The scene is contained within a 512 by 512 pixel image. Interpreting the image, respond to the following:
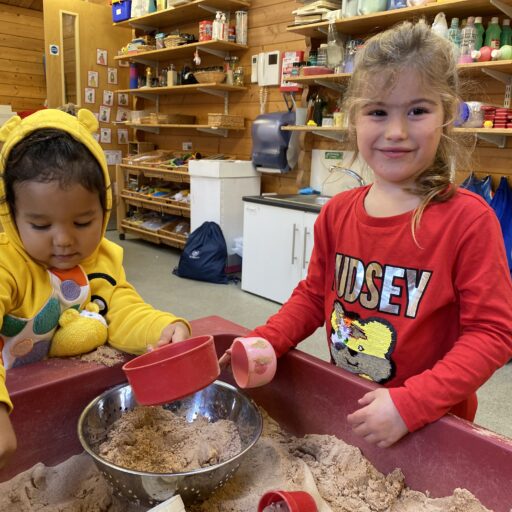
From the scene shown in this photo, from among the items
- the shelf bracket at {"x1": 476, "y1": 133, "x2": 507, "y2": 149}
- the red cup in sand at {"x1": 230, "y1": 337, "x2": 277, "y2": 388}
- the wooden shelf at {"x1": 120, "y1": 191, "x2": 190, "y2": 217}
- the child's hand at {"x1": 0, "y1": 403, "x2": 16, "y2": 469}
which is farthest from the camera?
the wooden shelf at {"x1": 120, "y1": 191, "x2": 190, "y2": 217}

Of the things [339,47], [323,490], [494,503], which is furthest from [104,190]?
[339,47]

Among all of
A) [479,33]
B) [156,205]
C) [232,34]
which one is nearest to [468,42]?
[479,33]

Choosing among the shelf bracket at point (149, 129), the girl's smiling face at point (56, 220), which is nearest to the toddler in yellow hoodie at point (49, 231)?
the girl's smiling face at point (56, 220)

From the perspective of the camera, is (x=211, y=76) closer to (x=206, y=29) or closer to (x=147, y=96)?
(x=206, y=29)

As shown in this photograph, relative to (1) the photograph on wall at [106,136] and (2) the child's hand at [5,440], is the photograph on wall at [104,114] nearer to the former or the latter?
(1) the photograph on wall at [106,136]

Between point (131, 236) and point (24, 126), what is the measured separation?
15.9ft

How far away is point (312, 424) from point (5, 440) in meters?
0.46

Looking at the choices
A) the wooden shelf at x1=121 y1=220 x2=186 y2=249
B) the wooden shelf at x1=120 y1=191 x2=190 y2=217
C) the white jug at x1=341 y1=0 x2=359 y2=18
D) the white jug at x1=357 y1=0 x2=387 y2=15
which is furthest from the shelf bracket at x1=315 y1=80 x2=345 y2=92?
the wooden shelf at x1=121 y1=220 x2=186 y2=249

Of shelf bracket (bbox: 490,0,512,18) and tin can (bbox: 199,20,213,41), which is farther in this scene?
tin can (bbox: 199,20,213,41)

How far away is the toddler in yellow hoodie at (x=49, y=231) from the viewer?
0.74 m

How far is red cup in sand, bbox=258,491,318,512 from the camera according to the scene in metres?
0.64

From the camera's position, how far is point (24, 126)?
2.53 feet

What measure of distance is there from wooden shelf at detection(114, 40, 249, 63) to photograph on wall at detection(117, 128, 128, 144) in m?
0.79

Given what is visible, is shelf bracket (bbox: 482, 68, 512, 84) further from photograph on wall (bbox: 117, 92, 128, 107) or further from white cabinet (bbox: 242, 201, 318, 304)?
photograph on wall (bbox: 117, 92, 128, 107)
